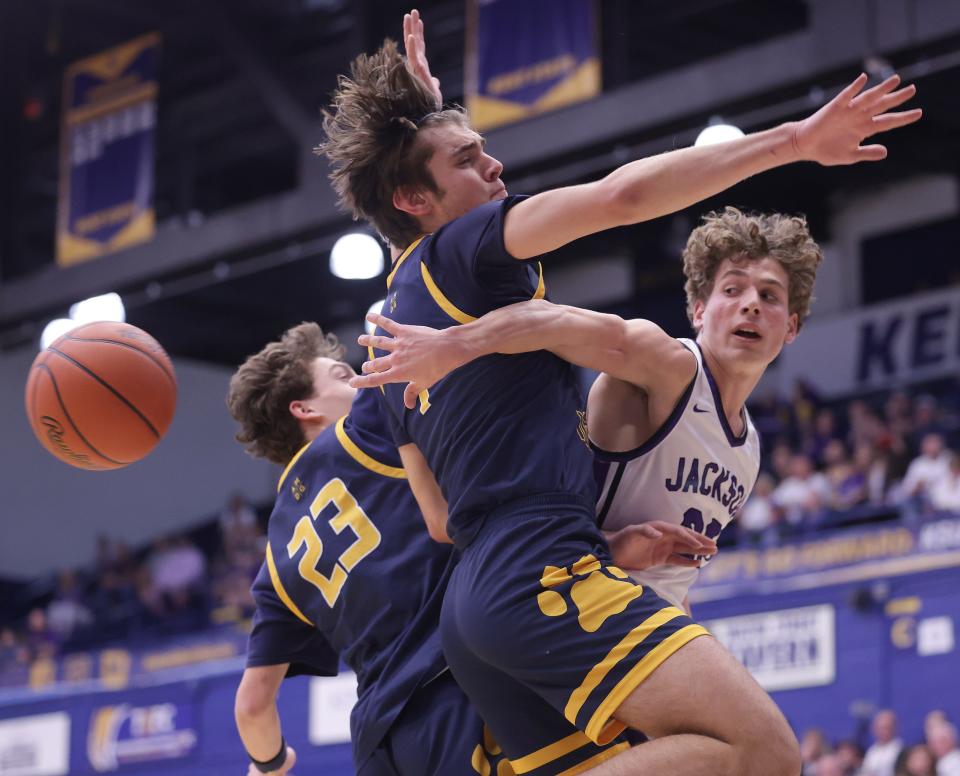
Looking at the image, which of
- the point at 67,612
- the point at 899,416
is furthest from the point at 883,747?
the point at 67,612

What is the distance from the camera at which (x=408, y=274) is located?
10.6 feet

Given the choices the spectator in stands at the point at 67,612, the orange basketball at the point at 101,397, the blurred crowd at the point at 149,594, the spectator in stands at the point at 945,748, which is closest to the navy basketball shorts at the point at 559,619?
the orange basketball at the point at 101,397

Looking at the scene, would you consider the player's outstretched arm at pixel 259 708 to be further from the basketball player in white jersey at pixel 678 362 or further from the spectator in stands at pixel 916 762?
the spectator in stands at pixel 916 762

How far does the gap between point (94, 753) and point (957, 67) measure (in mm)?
10055

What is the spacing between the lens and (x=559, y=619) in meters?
2.91

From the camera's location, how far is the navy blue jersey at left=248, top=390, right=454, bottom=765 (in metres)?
3.56

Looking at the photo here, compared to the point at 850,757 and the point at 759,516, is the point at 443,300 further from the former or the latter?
the point at 759,516

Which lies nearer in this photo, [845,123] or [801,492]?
[845,123]

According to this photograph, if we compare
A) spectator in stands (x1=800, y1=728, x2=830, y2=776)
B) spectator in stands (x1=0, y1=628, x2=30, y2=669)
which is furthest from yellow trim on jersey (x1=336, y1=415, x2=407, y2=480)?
spectator in stands (x1=0, y1=628, x2=30, y2=669)

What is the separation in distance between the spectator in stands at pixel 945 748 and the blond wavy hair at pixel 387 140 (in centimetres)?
666

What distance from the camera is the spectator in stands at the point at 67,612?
16909 mm

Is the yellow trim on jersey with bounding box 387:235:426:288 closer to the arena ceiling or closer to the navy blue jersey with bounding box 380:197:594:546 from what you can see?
the navy blue jersey with bounding box 380:197:594:546

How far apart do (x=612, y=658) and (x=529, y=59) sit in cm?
986

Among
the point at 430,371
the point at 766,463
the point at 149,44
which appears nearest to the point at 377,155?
the point at 430,371
